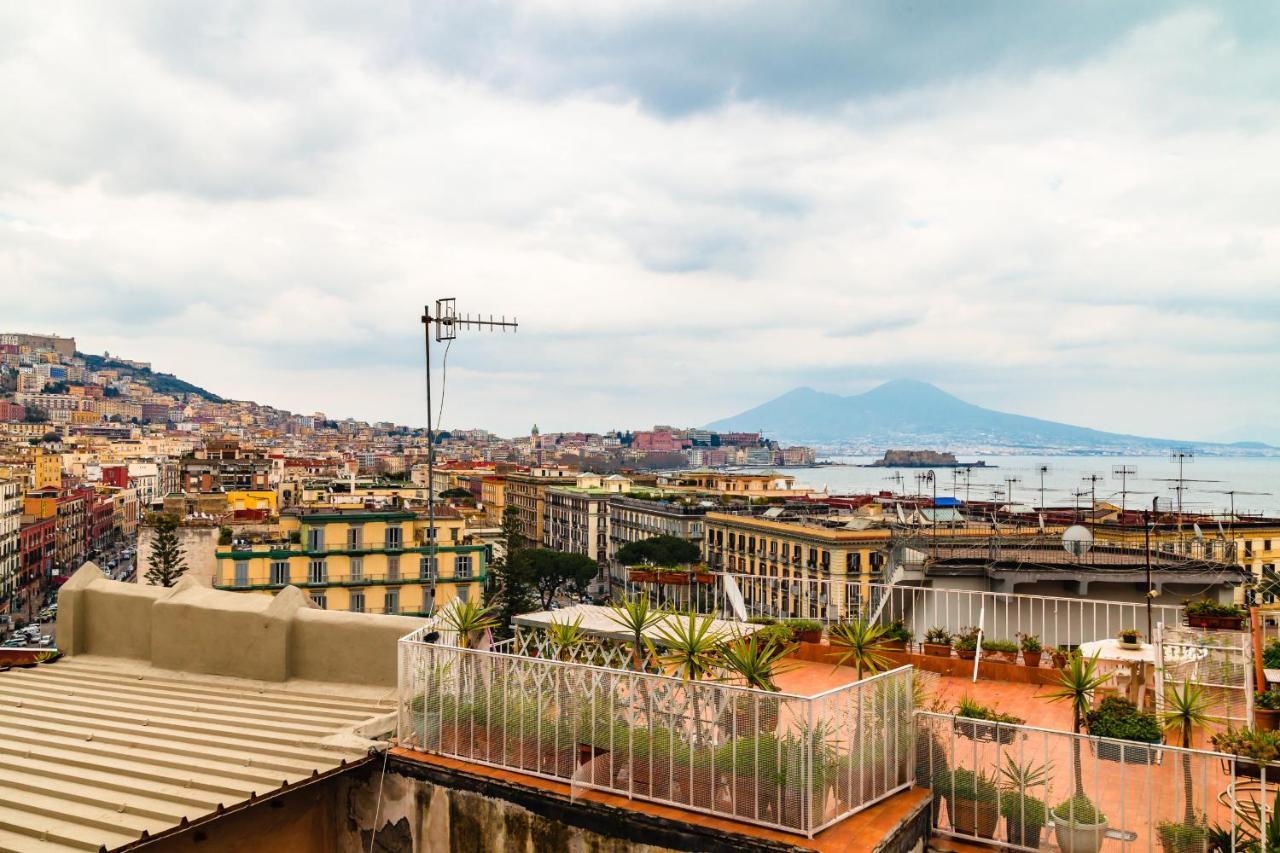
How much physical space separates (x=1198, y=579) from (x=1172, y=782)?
9.46 meters

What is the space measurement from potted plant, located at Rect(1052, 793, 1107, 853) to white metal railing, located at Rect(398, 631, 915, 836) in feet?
3.53

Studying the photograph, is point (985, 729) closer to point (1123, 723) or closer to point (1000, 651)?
point (1123, 723)

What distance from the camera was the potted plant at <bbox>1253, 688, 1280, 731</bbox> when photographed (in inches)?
289

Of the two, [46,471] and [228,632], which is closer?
[228,632]

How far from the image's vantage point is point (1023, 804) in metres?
6.23

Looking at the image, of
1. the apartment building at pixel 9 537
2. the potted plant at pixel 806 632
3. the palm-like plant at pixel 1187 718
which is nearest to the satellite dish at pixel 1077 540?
the potted plant at pixel 806 632

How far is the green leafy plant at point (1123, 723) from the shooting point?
6.91 meters

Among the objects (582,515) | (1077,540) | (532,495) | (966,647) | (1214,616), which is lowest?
(582,515)

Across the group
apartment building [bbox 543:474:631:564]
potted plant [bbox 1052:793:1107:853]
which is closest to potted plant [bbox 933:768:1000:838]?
potted plant [bbox 1052:793:1107:853]

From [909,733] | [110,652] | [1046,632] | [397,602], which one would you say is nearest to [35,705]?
[110,652]

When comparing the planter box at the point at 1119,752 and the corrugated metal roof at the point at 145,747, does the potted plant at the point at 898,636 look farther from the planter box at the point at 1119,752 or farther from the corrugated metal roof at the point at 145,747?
the corrugated metal roof at the point at 145,747

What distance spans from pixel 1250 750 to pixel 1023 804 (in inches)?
55.8

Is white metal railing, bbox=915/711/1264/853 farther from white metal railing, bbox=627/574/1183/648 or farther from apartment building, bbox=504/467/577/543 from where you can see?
apartment building, bbox=504/467/577/543

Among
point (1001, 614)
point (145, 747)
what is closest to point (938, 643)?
point (1001, 614)
